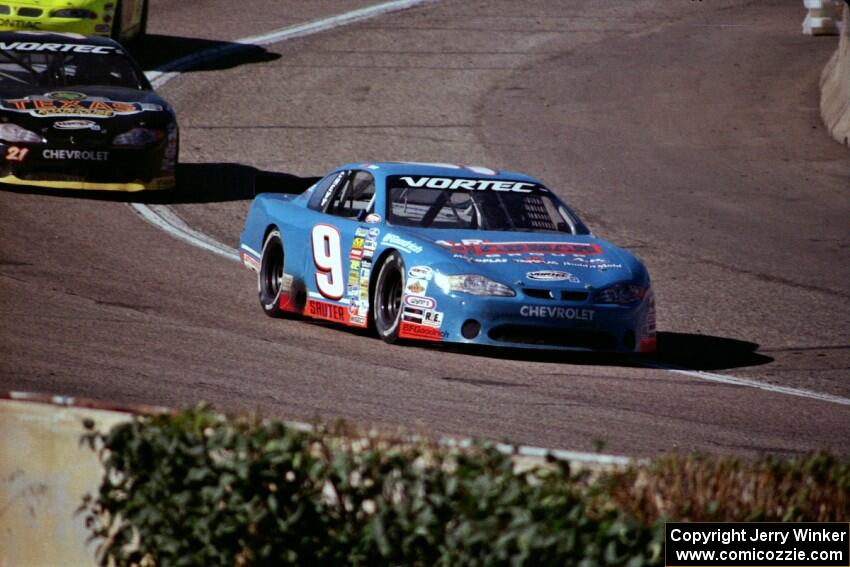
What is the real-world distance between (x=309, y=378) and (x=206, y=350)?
93 centimetres

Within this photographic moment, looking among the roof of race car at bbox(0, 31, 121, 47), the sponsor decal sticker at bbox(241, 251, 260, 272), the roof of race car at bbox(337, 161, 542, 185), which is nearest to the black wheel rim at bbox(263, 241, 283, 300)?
the sponsor decal sticker at bbox(241, 251, 260, 272)

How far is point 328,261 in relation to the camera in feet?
35.4

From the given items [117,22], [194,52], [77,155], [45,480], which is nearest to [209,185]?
[77,155]

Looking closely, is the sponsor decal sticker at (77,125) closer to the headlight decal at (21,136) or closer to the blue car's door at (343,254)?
the headlight decal at (21,136)

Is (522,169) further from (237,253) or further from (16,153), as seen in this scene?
(16,153)

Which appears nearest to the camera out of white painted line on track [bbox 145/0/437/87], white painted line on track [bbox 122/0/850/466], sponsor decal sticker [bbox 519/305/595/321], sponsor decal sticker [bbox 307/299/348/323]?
white painted line on track [bbox 122/0/850/466]

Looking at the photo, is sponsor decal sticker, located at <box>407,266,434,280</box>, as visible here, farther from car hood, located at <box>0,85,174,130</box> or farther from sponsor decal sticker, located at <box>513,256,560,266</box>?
car hood, located at <box>0,85,174,130</box>

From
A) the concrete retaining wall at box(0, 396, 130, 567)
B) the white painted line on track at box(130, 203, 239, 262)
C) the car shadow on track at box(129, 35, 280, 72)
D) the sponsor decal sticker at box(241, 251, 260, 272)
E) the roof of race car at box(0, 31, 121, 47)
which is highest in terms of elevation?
the concrete retaining wall at box(0, 396, 130, 567)

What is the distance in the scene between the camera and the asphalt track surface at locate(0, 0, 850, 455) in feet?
26.7

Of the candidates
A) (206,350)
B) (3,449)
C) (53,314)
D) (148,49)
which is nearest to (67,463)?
(3,449)

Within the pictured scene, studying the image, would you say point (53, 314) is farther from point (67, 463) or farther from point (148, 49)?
point (148, 49)

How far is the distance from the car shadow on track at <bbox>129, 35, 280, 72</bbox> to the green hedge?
1889 centimetres

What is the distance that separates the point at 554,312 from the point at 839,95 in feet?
39.4

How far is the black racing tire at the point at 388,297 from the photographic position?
33.0 feet
